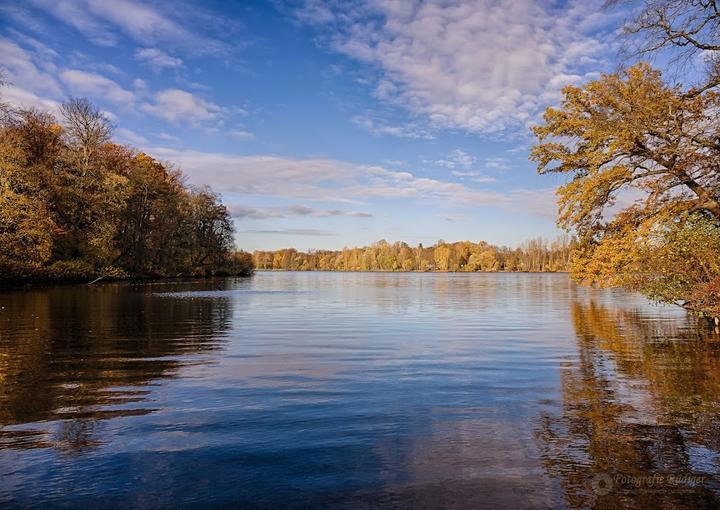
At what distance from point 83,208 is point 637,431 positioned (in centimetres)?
5324

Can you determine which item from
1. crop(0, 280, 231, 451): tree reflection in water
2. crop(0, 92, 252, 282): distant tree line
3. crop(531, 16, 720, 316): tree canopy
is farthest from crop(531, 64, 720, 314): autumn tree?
crop(0, 92, 252, 282): distant tree line

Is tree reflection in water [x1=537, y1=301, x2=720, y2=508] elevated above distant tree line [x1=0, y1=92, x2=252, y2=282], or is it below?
below

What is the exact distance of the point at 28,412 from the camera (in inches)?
300

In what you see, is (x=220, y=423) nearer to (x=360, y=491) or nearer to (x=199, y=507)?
(x=199, y=507)

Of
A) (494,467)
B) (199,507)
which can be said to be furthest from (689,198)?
(199,507)

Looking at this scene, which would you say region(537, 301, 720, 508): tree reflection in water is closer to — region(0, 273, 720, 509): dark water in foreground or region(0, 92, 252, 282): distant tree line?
region(0, 273, 720, 509): dark water in foreground

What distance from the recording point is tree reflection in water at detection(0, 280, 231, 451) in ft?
23.2

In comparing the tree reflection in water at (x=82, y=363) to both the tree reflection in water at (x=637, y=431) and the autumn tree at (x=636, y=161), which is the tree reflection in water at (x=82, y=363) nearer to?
the tree reflection in water at (x=637, y=431)

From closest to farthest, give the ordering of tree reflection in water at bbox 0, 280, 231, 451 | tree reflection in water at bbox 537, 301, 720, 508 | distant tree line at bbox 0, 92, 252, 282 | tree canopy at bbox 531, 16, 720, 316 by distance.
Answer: tree reflection in water at bbox 537, 301, 720, 508
tree reflection in water at bbox 0, 280, 231, 451
tree canopy at bbox 531, 16, 720, 316
distant tree line at bbox 0, 92, 252, 282

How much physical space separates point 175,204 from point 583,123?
198ft

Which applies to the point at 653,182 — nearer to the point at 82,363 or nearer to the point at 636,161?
the point at 636,161

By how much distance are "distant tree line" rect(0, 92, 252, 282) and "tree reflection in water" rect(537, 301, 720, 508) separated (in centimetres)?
4093

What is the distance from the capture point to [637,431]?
6871 millimetres

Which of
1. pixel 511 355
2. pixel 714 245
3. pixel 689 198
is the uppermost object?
pixel 689 198
